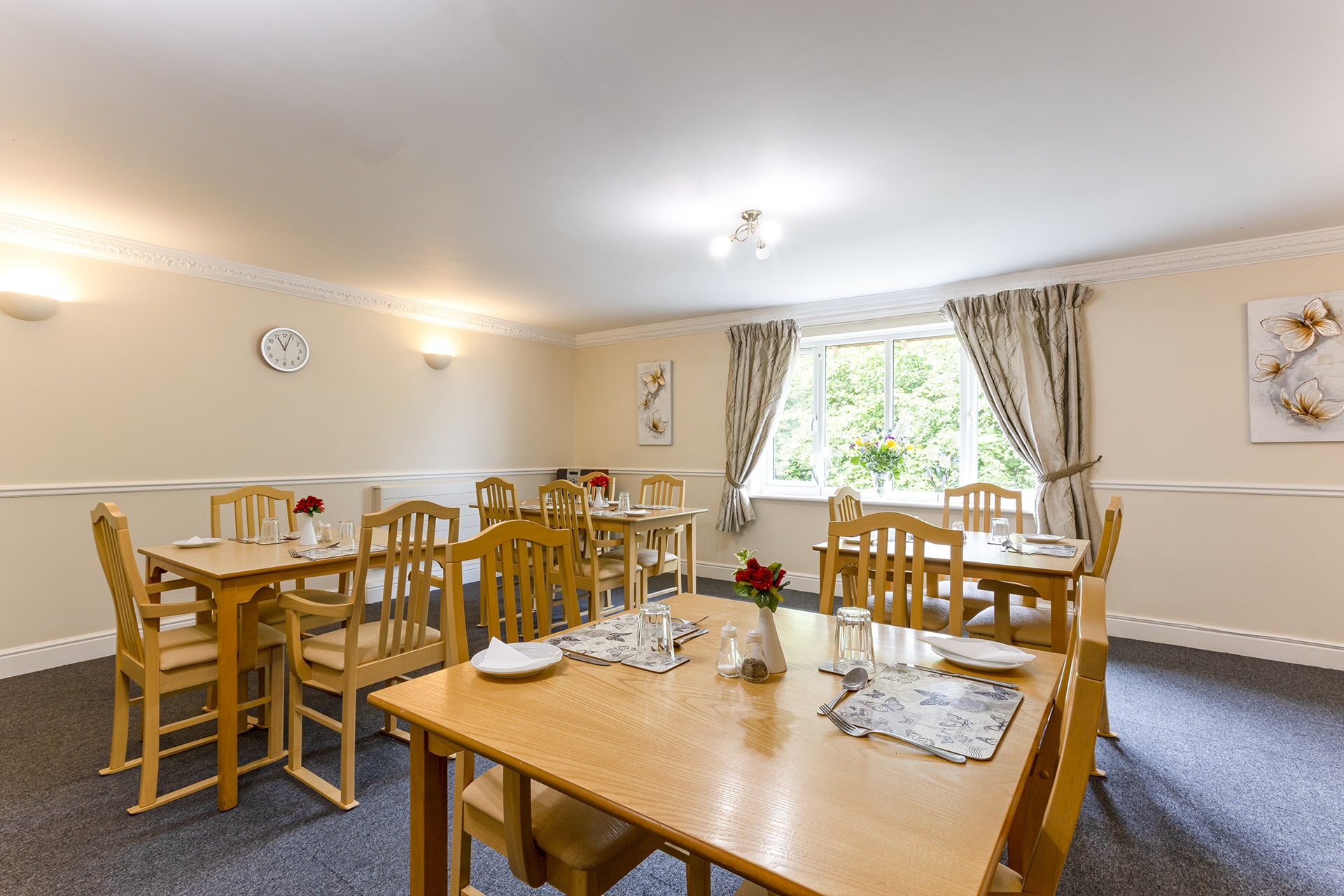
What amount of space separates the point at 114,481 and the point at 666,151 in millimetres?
3664

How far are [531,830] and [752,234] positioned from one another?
3.08m

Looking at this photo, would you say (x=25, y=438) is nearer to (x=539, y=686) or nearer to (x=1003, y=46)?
(x=539, y=686)

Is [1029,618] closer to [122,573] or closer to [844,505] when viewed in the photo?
[844,505]

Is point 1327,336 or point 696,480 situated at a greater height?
point 1327,336

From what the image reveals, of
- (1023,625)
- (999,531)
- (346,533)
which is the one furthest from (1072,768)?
(346,533)

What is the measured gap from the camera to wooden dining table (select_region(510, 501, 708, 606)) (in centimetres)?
360

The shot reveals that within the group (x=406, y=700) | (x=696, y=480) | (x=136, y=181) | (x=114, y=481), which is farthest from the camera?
(x=696, y=480)

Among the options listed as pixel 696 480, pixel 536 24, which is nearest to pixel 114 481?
pixel 536 24

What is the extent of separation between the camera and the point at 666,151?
2508 mm

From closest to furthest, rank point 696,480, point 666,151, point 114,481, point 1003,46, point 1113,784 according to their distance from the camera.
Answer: point 1003,46
point 1113,784
point 666,151
point 114,481
point 696,480

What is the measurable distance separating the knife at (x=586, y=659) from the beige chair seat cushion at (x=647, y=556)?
2280mm

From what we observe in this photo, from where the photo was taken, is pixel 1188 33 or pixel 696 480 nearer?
pixel 1188 33

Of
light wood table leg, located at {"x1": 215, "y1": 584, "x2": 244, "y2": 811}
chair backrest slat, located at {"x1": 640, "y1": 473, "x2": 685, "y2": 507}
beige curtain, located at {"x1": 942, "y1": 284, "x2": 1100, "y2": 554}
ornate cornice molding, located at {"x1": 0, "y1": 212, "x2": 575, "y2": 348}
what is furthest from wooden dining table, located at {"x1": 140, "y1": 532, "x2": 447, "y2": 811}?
beige curtain, located at {"x1": 942, "y1": 284, "x2": 1100, "y2": 554}

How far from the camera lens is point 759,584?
4.18 feet
